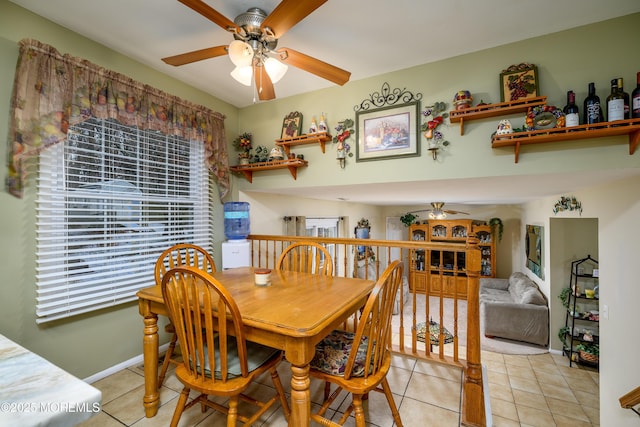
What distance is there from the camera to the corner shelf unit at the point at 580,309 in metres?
3.67

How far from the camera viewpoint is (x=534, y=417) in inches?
94.6

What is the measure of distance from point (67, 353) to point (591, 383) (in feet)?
17.5

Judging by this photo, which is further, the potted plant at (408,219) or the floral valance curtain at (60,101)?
the potted plant at (408,219)

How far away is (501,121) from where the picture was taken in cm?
203

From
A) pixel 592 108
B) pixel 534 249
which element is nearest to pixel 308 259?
pixel 592 108

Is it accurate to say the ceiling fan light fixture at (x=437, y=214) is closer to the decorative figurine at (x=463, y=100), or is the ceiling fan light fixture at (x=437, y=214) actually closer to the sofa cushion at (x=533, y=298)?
the sofa cushion at (x=533, y=298)

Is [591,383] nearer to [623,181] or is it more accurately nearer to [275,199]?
[623,181]

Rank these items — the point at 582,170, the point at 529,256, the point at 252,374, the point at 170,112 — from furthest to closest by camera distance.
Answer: the point at 529,256 → the point at 170,112 → the point at 582,170 → the point at 252,374

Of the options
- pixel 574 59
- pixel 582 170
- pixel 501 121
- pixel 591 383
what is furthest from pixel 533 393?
pixel 574 59

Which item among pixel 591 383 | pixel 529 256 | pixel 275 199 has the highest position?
pixel 275 199

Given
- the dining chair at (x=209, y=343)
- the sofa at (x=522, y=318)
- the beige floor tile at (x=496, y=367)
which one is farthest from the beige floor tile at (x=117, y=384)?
the sofa at (x=522, y=318)

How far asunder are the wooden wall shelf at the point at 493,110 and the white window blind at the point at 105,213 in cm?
258

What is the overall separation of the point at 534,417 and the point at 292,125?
3.57 m

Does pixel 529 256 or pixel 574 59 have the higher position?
pixel 574 59
